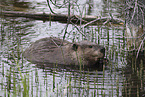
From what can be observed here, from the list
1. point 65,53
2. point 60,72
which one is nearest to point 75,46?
point 65,53

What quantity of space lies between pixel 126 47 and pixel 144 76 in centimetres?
212

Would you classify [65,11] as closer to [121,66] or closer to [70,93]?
[121,66]

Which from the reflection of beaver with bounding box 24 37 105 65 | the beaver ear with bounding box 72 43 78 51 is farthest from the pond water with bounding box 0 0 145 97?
the beaver ear with bounding box 72 43 78 51

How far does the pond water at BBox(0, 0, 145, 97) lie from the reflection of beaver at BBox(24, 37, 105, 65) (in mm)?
323

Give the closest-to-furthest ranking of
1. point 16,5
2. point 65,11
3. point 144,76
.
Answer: point 144,76 → point 65,11 → point 16,5

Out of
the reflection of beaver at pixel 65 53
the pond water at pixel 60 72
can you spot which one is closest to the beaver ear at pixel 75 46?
the reflection of beaver at pixel 65 53

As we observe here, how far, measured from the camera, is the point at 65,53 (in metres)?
8.66

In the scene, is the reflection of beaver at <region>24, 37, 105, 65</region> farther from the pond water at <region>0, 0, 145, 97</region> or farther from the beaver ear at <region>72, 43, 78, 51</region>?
the pond water at <region>0, 0, 145, 97</region>

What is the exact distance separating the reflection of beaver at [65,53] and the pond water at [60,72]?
323mm

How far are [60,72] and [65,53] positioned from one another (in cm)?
102

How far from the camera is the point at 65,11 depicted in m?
14.3

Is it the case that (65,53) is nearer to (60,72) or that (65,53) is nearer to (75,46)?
(75,46)

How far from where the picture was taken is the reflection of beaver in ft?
27.0

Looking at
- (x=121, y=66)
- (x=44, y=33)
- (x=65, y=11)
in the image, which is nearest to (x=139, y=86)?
(x=121, y=66)
